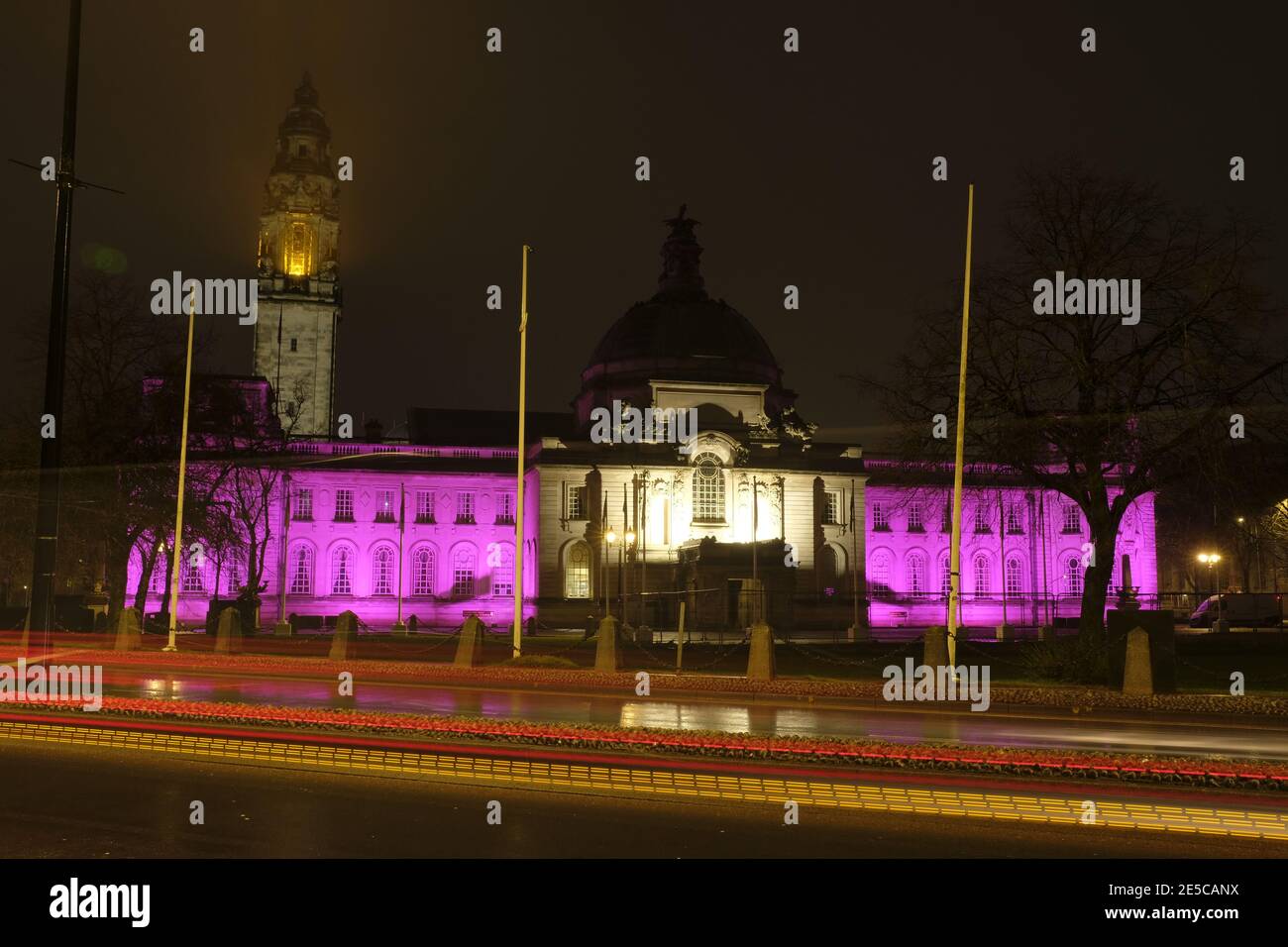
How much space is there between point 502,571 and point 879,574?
2719 centimetres

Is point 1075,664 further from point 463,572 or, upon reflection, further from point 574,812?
point 463,572

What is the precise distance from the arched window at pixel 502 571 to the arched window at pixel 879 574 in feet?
84.5

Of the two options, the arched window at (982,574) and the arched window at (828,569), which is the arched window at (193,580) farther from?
the arched window at (982,574)

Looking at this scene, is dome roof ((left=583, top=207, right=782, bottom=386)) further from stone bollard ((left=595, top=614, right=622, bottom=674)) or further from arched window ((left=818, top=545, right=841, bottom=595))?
stone bollard ((left=595, top=614, right=622, bottom=674))

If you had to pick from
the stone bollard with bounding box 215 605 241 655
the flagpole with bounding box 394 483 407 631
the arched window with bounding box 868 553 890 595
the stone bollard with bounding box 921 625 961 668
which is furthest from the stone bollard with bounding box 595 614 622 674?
the arched window with bounding box 868 553 890 595

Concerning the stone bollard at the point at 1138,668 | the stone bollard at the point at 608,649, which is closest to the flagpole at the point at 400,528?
the stone bollard at the point at 608,649

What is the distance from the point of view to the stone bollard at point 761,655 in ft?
88.4

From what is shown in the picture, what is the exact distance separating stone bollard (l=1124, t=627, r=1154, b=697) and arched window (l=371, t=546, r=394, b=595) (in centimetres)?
6564

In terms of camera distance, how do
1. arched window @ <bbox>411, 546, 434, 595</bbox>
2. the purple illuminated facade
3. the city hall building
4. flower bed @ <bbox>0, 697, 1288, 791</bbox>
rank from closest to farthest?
1. flower bed @ <bbox>0, 697, 1288, 791</bbox>
2. the city hall building
3. arched window @ <bbox>411, 546, 434, 595</bbox>
4. the purple illuminated facade

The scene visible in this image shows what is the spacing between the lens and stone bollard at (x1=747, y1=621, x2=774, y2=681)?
26938 mm

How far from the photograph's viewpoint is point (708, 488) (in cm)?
8156

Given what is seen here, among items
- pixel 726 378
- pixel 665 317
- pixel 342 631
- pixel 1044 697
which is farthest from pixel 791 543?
pixel 1044 697

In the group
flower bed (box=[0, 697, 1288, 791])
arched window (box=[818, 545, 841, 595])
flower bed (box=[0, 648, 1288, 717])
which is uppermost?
arched window (box=[818, 545, 841, 595])
